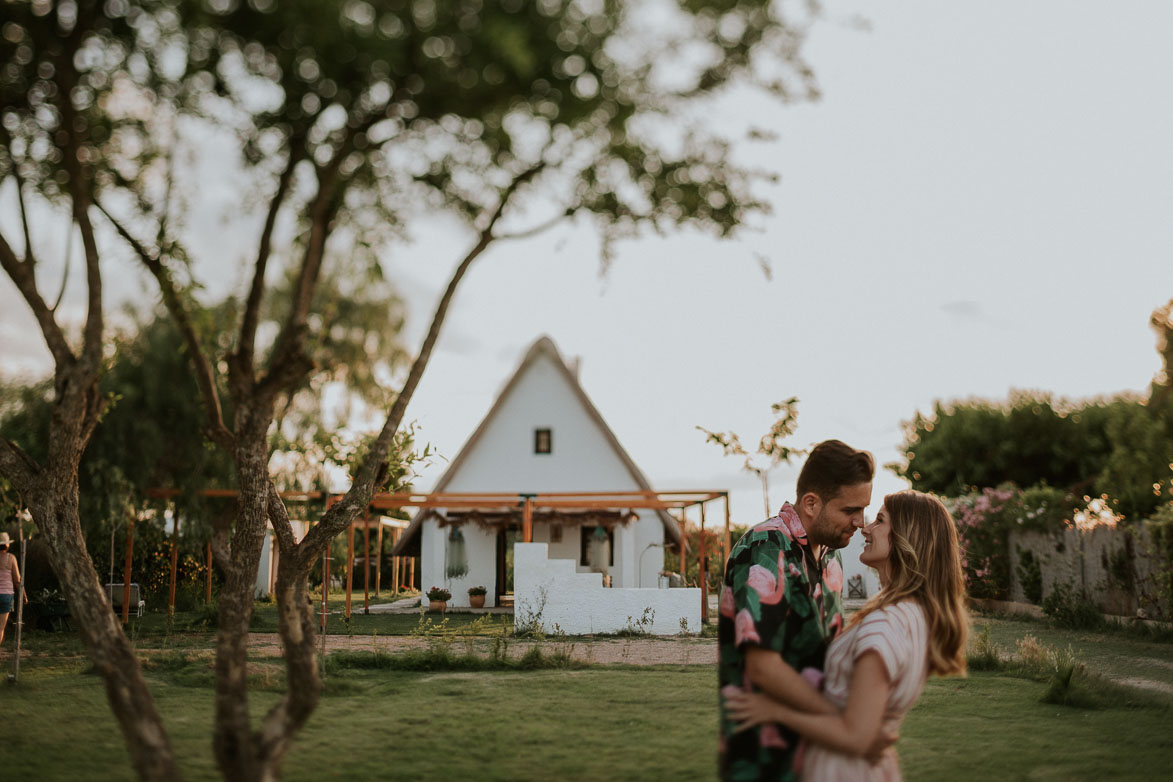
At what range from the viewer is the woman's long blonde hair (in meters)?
3.14

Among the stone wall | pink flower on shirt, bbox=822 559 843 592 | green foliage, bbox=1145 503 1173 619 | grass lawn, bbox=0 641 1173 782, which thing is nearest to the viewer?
pink flower on shirt, bbox=822 559 843 592

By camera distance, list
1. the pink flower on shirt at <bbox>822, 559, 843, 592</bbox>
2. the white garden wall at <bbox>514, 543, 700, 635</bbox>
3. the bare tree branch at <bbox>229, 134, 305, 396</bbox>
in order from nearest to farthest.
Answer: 1. the pink flower on shirt at <bbox>822, 559, 843, 592</bbox>
2. the bare tree branch at <bbox>229, 134, 305, 396</bbox>
3. the white garden wall at <bbox>514, 543, 700, 635</bbox>

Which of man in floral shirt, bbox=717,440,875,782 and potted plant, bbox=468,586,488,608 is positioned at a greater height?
man in floral shirt, bbox=717,440,875,782

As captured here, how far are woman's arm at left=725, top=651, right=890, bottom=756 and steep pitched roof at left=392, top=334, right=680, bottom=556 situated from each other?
74.7 ft

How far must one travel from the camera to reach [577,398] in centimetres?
2627

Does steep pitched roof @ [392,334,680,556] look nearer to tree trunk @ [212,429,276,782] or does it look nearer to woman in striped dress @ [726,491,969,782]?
tree trunk @ [212,429,276,782]

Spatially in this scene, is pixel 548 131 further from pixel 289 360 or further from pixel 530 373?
pixel 530 373

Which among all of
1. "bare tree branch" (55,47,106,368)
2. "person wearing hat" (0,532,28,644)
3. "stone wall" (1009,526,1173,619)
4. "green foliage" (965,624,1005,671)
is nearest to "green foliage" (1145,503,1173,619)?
"stone wall" (1009,526,1173,619)

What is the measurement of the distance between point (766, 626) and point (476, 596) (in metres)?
22.0

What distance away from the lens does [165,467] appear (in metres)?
18.3

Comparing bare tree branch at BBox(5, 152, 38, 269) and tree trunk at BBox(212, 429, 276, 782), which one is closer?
tree trunk at BBox(212, 429, 276, 782)

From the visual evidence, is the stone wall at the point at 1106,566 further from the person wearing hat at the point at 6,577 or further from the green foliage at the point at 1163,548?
the person wearing hat at the point at 6,577

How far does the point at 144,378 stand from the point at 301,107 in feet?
45.9

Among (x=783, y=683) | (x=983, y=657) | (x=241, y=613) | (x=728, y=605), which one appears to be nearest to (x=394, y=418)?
(x=241, y=613)
